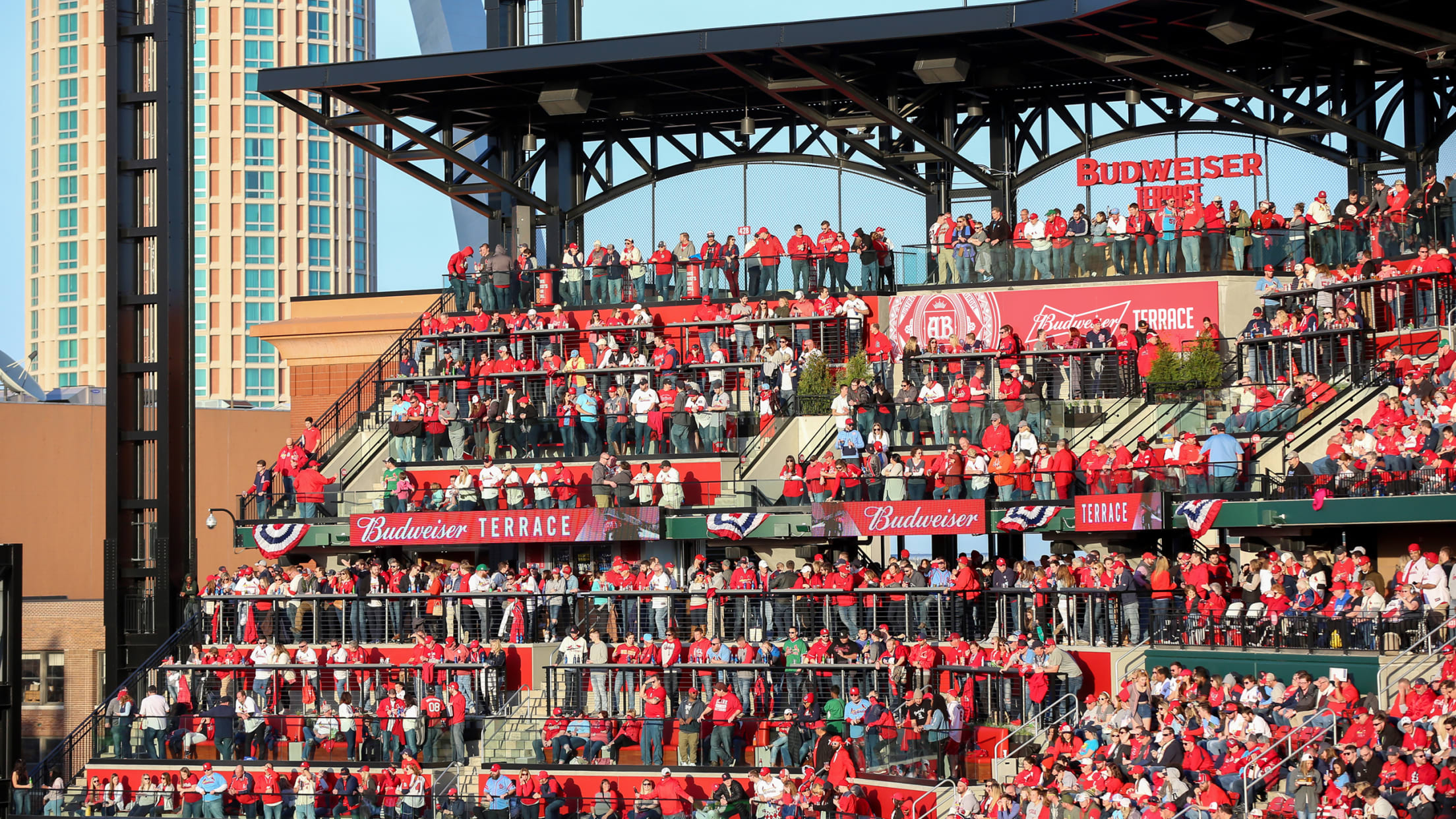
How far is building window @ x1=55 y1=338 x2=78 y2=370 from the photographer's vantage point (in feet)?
389

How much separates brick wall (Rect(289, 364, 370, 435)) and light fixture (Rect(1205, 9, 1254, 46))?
19.1 meters

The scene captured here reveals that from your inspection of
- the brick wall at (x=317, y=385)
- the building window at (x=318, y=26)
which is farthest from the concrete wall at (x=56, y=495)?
the building window at (x=318, y=26)

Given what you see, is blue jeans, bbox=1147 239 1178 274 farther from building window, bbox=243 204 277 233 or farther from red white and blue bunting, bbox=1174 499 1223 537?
building window, bbox=243 204 277 233

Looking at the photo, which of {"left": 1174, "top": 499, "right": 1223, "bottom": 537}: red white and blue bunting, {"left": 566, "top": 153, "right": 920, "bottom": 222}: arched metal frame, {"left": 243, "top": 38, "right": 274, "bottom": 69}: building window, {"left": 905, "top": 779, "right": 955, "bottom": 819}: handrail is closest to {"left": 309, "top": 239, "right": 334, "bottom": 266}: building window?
{"left": 243, "top": 38, "right": 274, "bottom": 69}: building window

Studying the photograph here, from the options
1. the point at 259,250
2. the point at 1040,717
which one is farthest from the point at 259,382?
the point at 1040,717

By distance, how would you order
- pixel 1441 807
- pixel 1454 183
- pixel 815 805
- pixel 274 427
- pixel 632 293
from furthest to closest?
1. pixel 274 427
2. pixel 632 293
3. pixel 1454 183
4. pixel 815 805
5. pixel 1441 807

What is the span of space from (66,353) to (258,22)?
2226 centimetres

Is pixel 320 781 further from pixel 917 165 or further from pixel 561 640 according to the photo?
pixel 917 165

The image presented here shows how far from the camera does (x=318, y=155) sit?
118 meters

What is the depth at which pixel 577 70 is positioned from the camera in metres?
38.4

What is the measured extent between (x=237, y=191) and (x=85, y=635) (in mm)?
71079

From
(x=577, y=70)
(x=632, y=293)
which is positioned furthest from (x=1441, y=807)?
(x=577, y=70)

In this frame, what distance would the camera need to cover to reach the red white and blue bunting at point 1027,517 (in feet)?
97.8

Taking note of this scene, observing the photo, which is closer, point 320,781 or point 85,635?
point 320,781
